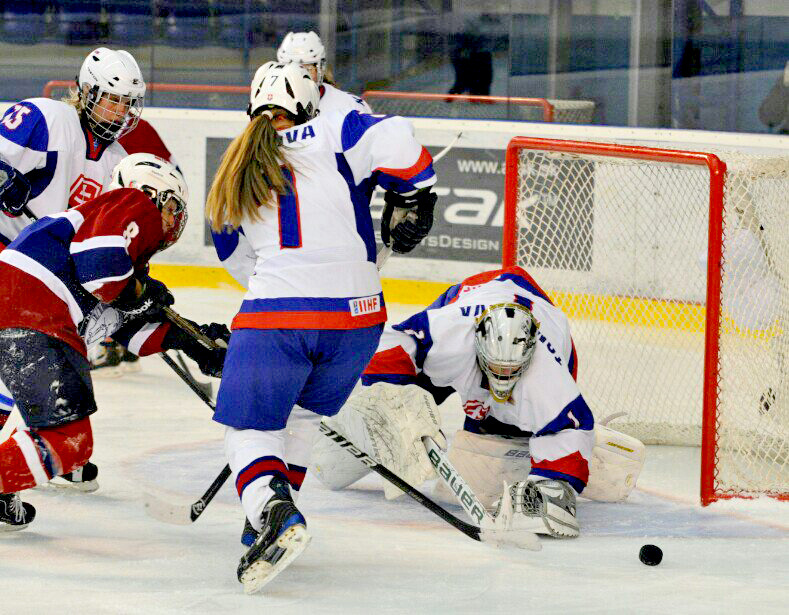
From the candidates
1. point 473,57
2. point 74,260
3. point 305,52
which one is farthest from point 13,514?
point 473,57

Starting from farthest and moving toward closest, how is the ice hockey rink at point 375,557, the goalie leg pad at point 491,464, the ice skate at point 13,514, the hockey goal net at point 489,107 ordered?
the hockey goal net at point 489,107 → the goalie leg pad at point 491,464 → the ice skate at point 13,514 → the ice hockey rink at point 375,557

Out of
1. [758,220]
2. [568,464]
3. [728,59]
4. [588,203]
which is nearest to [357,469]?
[568,464]

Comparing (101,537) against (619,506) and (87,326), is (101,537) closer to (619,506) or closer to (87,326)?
(87,326)

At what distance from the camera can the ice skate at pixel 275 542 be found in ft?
7.81

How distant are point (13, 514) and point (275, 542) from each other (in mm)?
740

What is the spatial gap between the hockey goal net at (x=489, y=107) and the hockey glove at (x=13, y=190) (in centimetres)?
281

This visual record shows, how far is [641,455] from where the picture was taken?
3.30 meters

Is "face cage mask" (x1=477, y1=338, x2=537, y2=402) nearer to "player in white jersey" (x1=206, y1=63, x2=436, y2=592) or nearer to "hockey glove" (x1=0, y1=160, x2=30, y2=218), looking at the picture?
"player in white jersey" (x1=206, y1=63, x2=436, y2=592)

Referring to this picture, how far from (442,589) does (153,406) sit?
1848mm

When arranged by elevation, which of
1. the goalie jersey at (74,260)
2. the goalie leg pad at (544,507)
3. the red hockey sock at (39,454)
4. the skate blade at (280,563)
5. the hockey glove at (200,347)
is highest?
the goalie jersey at (74,260)

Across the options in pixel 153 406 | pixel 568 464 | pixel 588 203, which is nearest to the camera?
pixel 568 464

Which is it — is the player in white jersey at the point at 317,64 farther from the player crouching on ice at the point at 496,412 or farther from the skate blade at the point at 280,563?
the skate blade at the point at 280,563

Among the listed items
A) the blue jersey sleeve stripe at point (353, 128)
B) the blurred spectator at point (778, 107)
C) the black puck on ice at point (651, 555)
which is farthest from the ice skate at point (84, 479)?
the blurred spectator at point (778, 107)

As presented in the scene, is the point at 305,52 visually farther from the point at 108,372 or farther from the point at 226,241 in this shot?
the point at 226,241
